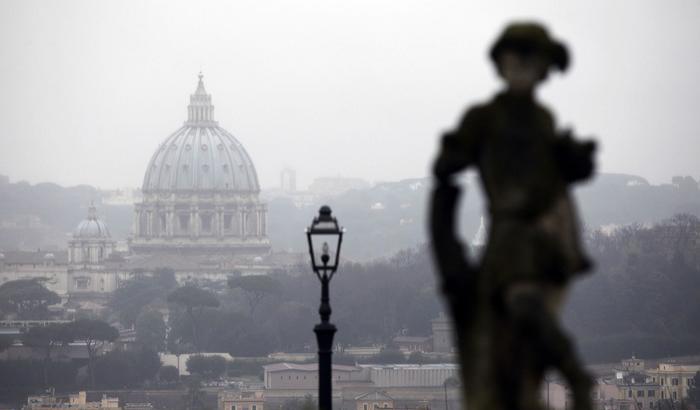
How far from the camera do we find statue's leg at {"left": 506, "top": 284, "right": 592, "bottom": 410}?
5.44 metres

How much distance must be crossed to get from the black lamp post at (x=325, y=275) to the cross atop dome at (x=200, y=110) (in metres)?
131

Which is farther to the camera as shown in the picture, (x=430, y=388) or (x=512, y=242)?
(x=430, y=388)

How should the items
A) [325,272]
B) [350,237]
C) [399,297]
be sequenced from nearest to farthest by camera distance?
[325,272], [399,297], [350,237]

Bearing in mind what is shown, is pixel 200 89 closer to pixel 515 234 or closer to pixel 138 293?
pixel 138 293

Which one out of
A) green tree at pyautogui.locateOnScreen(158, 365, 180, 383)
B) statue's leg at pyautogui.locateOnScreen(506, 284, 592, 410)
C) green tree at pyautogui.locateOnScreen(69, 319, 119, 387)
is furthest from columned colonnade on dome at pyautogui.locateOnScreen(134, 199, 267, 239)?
statue's leg at pyautogui.locateOnScreen(506, 284, 592, 410)

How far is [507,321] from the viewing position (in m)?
5.59

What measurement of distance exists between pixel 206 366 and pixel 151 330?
14356mm

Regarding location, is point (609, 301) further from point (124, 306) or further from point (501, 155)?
point (501, 155)

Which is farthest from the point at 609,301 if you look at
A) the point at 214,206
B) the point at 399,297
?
the point at 214,206

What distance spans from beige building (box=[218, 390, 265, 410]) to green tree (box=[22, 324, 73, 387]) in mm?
16670

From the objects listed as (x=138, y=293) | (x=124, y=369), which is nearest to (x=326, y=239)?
(x=124, y=369)

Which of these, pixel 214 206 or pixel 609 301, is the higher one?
pixel 214 206

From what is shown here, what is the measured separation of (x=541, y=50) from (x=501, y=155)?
10.0 inches

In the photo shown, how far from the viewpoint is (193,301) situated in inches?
3866
